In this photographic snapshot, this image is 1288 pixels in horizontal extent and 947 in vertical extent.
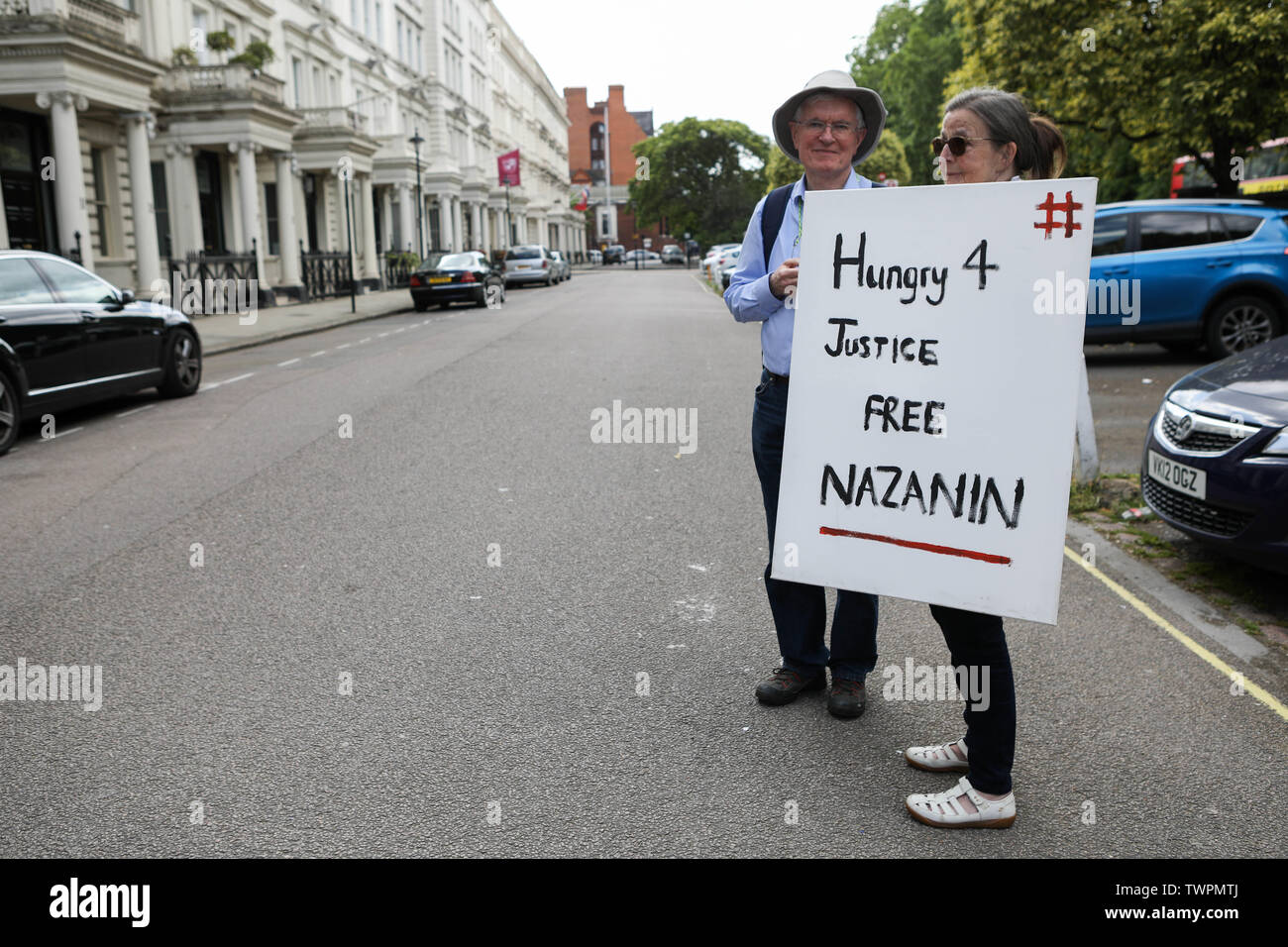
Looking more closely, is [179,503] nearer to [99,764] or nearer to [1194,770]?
[99,764]

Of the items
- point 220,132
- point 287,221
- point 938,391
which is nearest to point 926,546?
point 938,391

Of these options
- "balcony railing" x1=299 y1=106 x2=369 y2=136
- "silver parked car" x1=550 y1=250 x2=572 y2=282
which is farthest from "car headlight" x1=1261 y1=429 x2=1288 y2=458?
"silver parked car" x1=550 y1=250 x2=572 y2=282

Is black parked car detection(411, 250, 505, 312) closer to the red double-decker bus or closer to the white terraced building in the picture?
the white terraced building

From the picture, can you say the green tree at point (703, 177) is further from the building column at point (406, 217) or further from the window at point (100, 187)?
the window at point (100, 187)

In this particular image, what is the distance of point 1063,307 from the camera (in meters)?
2.92

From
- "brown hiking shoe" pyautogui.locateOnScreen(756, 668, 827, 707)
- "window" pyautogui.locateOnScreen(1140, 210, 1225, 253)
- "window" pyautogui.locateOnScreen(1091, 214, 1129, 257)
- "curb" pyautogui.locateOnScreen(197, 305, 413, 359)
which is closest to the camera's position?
"brown hiking shoe" pyautogui.locateOnScreen(756, 668, 827, 707)

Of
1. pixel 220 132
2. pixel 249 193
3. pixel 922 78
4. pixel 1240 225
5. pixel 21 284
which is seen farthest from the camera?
pixel 922 78

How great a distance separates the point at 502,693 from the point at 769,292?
179cm

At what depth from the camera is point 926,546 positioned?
10.4 feet

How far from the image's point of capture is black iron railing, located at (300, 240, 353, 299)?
33344 mm

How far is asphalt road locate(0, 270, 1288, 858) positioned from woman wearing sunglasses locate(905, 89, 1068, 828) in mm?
94

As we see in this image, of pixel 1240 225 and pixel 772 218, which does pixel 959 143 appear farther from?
pixel 1240 225
